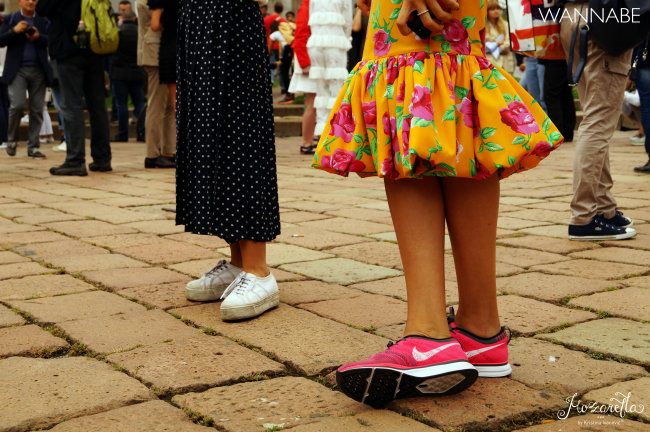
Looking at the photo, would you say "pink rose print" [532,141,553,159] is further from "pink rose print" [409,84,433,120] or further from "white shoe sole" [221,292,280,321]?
"white shoe sole" [221,292,280,321]

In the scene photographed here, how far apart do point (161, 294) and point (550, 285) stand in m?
1.53

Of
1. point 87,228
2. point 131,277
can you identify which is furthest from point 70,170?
point 131,277

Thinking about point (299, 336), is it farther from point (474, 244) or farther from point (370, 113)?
point (370, 113)

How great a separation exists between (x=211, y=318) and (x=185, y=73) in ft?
3.00

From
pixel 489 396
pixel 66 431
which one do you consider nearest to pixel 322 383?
pixel 489 396

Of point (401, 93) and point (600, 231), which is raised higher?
point (401, 93)

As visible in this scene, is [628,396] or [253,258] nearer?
[628,396]

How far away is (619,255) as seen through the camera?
377 cm

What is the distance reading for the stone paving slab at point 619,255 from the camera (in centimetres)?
365

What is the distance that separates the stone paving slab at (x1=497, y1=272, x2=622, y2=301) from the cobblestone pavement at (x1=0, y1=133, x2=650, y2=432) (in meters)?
0.01

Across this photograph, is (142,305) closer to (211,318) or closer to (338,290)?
(211,318)

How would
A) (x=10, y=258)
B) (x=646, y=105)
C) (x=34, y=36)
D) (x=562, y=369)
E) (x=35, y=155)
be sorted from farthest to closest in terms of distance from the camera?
(x=35, y=155) < (x=34, y=36) < (x=646, y=105) < (x=10, y=258) < (x=562, y=369)

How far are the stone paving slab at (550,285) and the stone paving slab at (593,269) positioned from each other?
0.31 ft

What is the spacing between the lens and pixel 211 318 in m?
2.78
